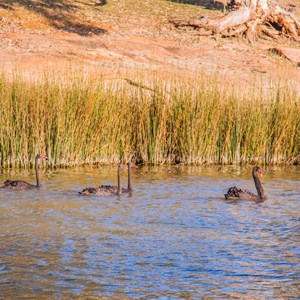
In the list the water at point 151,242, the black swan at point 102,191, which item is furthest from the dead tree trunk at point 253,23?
the black swan at point 102,191

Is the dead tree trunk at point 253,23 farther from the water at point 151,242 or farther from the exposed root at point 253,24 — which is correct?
the water at point 151,242

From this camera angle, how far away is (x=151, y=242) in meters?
10.5

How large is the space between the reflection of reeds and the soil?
7.81 m

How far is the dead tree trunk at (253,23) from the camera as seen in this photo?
1382 inches

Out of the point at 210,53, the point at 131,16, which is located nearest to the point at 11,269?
the point at 210,53

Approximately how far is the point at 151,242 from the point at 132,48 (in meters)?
21.0

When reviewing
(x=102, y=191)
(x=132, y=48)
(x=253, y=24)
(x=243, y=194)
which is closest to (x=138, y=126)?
(x=102, y=191)

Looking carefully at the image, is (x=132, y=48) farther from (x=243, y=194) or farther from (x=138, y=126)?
(x=243, y=194)

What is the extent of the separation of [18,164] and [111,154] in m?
1.98

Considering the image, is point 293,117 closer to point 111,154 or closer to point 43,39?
point 111,154

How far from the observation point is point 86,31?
3294cm

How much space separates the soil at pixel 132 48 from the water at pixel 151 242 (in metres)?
11.9

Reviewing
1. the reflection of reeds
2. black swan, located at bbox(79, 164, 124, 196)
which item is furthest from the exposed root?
black swan, located at bbox(79, 164, 124, 196)

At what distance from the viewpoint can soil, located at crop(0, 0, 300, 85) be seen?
1101 inches
